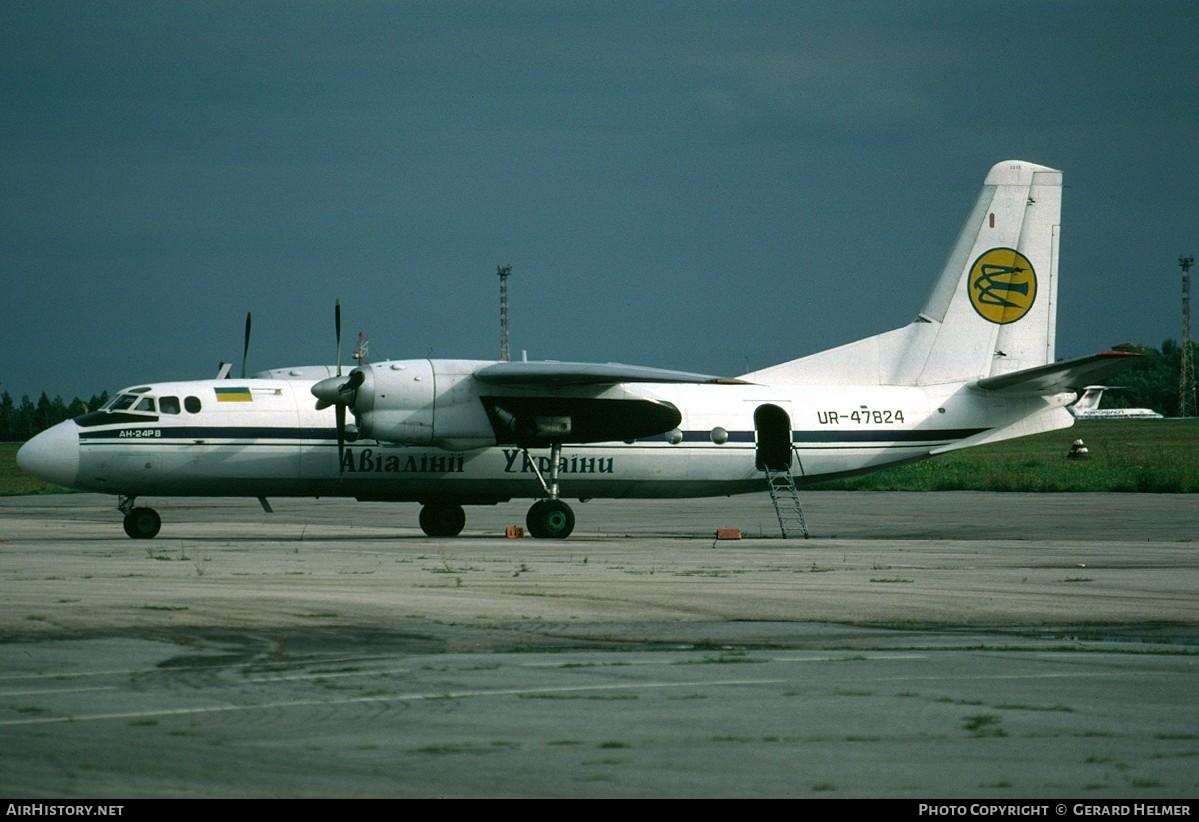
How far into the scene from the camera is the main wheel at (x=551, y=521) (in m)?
31.7

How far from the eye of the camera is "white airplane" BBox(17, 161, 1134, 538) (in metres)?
30.2

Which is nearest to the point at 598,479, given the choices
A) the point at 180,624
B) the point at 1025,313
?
→ the point at 1025,313

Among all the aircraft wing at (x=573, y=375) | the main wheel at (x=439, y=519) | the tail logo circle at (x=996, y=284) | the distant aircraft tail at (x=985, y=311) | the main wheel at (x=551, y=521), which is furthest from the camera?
the tail logo circle at (x=996, y=284)

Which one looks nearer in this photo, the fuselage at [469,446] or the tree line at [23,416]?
the fuselage at [469,446]

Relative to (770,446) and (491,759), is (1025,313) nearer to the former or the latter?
(770,446)

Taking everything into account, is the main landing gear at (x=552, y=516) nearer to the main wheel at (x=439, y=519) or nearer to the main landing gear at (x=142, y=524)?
the main wheel at (x=439, y=519)

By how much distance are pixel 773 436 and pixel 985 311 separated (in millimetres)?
6387

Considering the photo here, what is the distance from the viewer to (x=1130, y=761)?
Result: 7.87 meters

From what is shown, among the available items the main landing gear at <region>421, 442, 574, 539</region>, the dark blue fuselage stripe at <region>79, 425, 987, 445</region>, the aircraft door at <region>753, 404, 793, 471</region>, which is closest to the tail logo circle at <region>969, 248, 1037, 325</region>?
the dark blue fuselage stripe at <region>79, 425, 987, 445</region>

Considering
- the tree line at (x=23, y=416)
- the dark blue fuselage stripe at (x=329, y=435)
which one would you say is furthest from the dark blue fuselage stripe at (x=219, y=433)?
the tree line at (x=23, y=416)

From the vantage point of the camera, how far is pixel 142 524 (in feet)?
97.9

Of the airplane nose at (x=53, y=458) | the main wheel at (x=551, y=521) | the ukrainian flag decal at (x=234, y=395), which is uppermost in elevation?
the ukrainian flag decal at (x=234, y=395)

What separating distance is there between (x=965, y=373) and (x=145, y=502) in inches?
1240

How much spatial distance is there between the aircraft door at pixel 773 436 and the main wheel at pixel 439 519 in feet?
22.5
